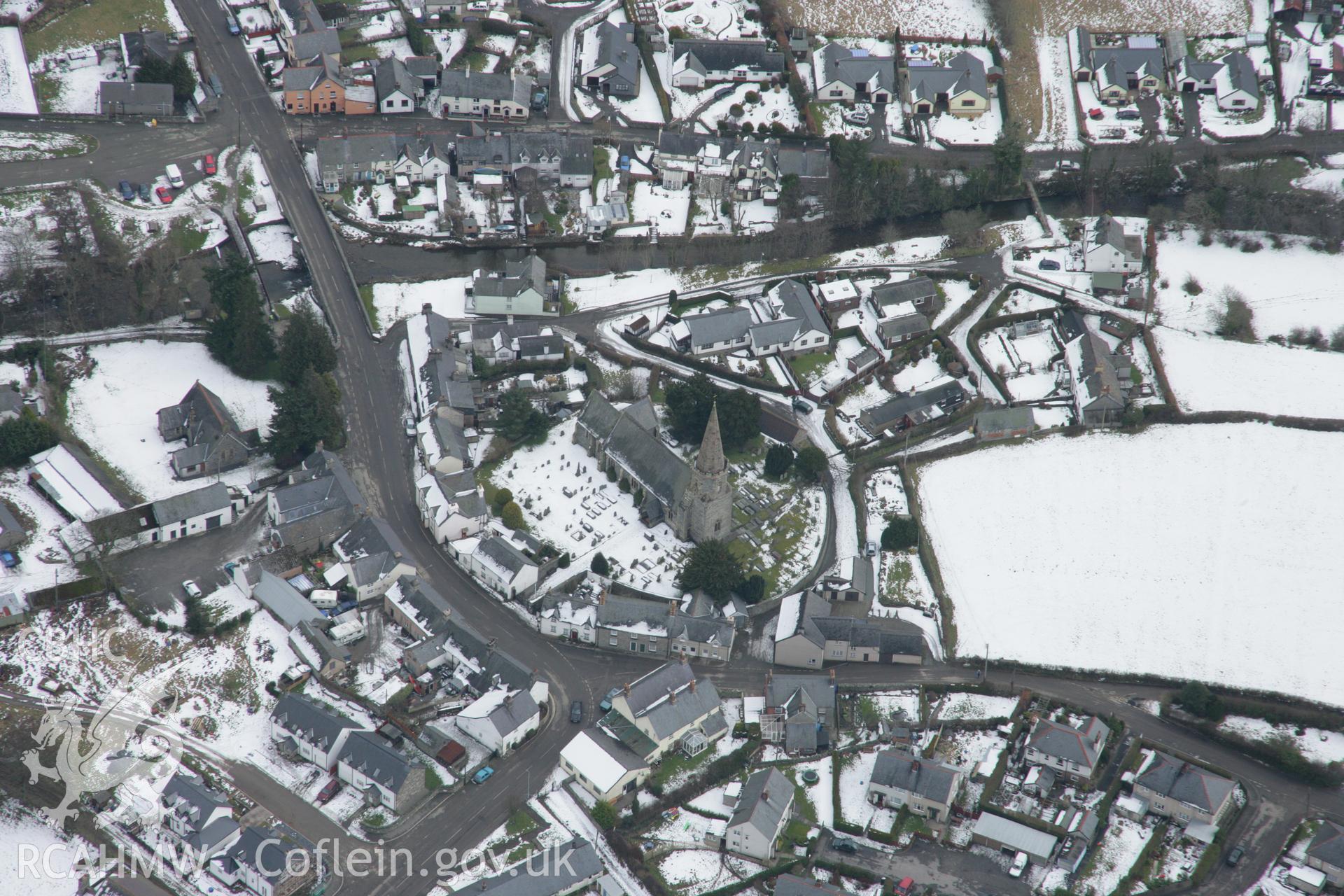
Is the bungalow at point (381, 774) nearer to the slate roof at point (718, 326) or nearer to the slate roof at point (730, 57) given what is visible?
the slate roof at point (718, 326)

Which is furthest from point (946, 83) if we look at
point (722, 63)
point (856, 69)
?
point (722, 63)

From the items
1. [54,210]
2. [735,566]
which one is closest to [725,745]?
[735,566]

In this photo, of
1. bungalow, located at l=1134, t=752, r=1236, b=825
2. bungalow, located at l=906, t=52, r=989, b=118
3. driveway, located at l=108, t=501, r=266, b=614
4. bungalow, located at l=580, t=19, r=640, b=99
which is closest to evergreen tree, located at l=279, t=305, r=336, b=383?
driveway, located at l=108, t=501, r=266, b=614

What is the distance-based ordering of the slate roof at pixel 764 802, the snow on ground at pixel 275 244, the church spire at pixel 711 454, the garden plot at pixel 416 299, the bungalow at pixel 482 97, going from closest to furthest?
1. the slate roof at pixel 764 802
2. the church spire at pixel 711 454
3. the garden plot at pixel 416 299
4. the snow on ground at pixel 275 244
5. the bungalow at pixel 482 97

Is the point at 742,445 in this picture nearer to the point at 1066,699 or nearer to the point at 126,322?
the point at 1066,699

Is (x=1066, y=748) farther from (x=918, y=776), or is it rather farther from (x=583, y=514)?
(x=583, y=514)

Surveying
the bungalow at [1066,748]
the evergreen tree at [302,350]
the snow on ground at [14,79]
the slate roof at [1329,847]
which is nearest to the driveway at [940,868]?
the bungalow at [1066,748]
